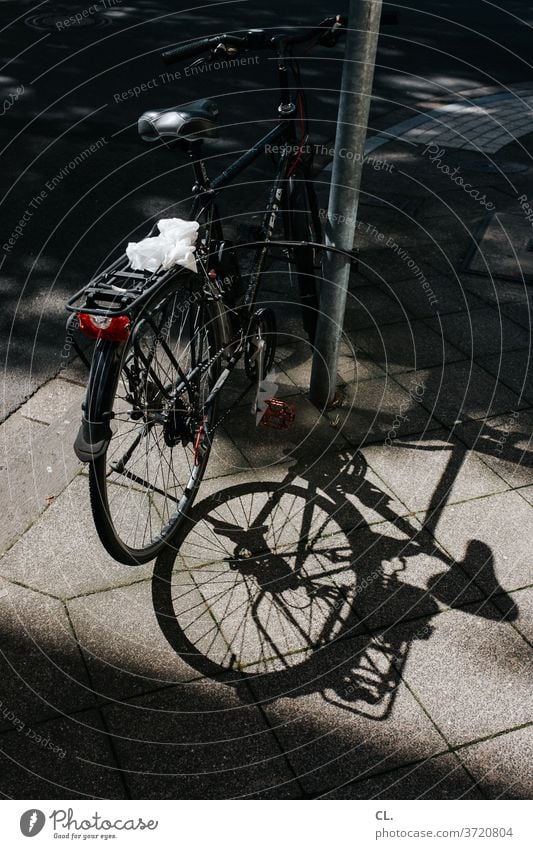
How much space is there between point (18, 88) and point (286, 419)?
648 centimetres

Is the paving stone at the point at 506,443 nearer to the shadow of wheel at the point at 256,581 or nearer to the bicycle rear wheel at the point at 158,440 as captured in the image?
the shadow of wheel at the point at 256,581

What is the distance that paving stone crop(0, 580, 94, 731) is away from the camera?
264cm

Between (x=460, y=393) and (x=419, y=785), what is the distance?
2.18 meters

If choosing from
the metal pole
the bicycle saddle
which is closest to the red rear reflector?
the bicycle saddle

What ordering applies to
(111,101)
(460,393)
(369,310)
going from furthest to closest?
1. (111,101)
2. (369,310)
3. (460,393)

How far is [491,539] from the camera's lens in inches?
130

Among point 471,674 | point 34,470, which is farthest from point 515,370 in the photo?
point 34,470

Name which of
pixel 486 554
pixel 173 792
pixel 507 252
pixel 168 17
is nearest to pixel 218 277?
pixel 486 554

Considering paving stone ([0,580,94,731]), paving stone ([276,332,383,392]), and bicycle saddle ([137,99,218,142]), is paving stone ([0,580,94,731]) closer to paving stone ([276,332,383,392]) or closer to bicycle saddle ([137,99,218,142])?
paving stone ([276,332,383,392])

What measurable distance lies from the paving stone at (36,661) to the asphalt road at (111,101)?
1313mm

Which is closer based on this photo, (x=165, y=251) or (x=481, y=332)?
(x=165, y=251)

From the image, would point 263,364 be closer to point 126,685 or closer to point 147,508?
point 147,508

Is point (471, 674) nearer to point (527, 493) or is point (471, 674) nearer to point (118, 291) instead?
point (527, 493)

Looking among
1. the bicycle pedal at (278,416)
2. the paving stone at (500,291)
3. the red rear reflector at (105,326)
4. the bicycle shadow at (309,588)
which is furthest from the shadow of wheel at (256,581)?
the paving stone at (500,291)
